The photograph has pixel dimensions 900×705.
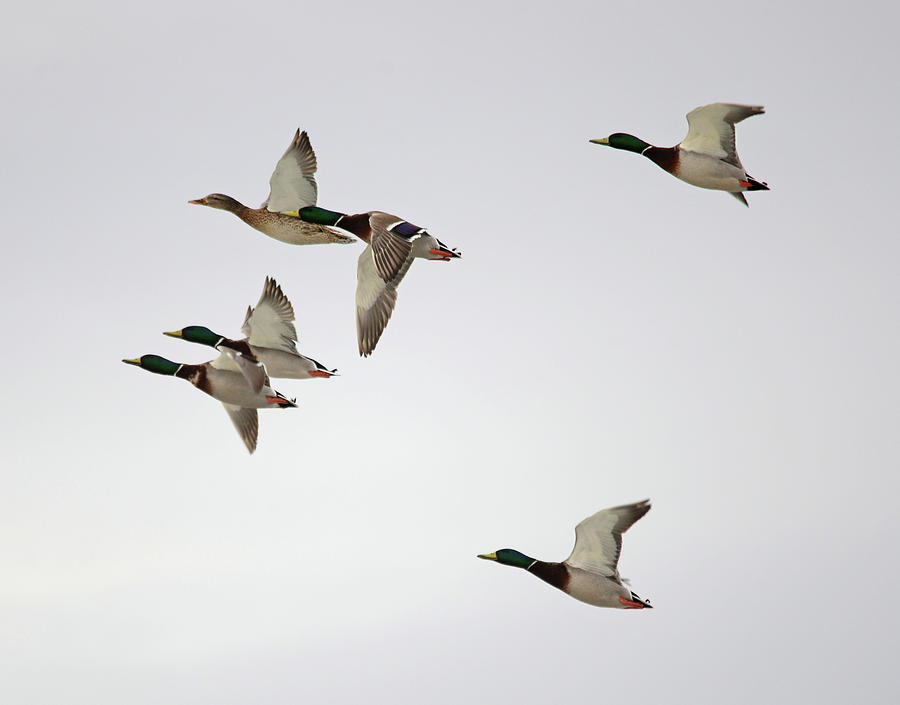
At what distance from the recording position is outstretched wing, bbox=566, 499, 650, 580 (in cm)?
2566

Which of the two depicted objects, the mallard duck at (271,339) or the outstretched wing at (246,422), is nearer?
the mallard duck at (271,339)

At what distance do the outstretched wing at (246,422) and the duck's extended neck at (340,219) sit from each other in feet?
15.4

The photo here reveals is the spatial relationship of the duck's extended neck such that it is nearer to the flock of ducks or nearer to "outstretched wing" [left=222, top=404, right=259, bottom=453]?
the flock of ducks

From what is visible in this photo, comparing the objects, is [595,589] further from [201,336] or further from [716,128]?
[716,128]

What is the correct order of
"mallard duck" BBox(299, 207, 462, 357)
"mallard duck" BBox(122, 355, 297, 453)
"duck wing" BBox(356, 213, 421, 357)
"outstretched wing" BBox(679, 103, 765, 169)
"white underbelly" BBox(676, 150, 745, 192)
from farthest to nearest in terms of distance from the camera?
"white underbelly" BBox(676, 150, 745, 192) < "outstretched wing" BBox(679, 103, 765, 169) < "mallard duck" BBox(122, 355, 297, 453) < "mallard duck" BBox(299, 207, 462, 357) < "duck wing" BBox(356, 213, 421, 357)

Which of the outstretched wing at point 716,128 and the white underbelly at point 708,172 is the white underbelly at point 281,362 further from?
the outstretched wing at point 716,128

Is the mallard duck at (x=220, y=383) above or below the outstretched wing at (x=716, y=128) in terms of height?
below

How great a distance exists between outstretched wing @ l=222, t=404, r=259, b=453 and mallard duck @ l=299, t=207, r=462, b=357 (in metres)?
3.23

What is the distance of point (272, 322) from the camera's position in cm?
2741

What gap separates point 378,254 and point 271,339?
125 inches

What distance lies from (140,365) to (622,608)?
1195cm

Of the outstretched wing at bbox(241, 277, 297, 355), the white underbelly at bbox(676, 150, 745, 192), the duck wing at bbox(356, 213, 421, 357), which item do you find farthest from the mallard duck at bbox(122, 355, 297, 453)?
the white underbelly at bbox(676, 150, 745, 192)

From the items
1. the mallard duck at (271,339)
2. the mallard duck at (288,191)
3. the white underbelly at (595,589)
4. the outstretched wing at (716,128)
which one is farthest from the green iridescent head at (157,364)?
the outstretched wing at (716,128)

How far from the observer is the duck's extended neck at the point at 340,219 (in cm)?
2856
